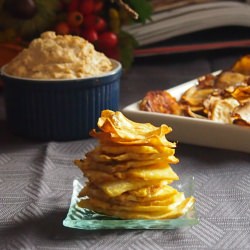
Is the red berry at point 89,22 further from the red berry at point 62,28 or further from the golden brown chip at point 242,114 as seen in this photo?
the golden brown chip at point 242,114

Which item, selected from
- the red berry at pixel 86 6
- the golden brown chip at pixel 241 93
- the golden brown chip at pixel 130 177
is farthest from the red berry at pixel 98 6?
the golden brown chip at pixel 130 177

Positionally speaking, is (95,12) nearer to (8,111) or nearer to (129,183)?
(8,111)

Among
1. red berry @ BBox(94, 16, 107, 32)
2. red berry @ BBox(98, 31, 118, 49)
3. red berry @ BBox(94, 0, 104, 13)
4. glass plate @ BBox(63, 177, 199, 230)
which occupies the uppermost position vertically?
red berry @ BBox(94, 0, 104, 13)

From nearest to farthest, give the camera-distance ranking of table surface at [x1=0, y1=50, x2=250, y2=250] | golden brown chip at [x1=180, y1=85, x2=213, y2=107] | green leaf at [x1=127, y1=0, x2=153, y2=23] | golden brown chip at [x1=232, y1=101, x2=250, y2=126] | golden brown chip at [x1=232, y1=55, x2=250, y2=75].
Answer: table surface at [x1=0, y1=50, x2=250, y2=250], golden brown chip at [x1=232, y1=101, x2=250, y2=126], golden brown chip at [x1=180, y1=85, x2=213, y2=107], golden brown chip at [x1=232, y1=55, x2=250, y2=75], green leaf at [x1=127, y1=0, x2=153, y2=23]

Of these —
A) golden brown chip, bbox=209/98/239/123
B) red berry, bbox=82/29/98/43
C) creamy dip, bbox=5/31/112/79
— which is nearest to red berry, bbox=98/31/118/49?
red berry, bbox=82/29/98/43

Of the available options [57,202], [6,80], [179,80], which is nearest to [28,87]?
[6,80]

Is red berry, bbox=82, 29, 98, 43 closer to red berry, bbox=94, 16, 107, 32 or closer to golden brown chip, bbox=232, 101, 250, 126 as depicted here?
red berry, bbox=94, 16, 107, 32

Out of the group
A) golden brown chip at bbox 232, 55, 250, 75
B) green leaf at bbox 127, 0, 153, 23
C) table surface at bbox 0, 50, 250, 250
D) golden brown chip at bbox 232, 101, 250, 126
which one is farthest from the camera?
green leaf at bbox 127, 0, 153, 23
